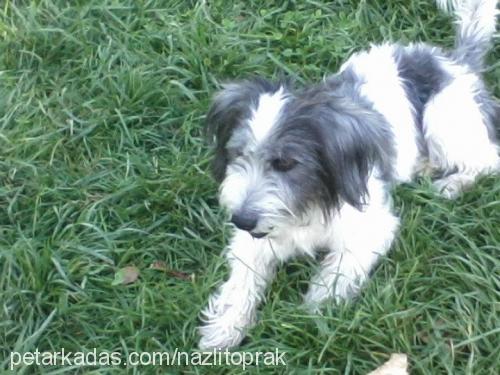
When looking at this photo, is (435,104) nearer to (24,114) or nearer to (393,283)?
(393,283)

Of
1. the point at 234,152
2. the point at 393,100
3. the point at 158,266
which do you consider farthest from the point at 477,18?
the point at 158,266

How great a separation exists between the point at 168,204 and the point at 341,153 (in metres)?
1.27

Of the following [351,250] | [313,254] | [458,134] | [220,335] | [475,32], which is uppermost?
[475,32]

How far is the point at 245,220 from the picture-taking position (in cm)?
333

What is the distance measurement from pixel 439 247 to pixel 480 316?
0.43 metres

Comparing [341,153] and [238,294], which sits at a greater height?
[341,153]

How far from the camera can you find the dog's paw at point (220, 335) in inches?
145

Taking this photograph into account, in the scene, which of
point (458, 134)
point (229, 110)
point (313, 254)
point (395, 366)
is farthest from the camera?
point (458, 134)

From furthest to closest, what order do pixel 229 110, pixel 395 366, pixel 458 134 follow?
pixel 458 134, pixel 229 110, pixel 395 366

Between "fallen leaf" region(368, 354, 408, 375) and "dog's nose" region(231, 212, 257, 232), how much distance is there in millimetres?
775

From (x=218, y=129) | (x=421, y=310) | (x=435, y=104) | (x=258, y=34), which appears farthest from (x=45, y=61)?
(x=421, y=310)

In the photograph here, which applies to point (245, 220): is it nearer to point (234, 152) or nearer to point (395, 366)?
point (234, 152)

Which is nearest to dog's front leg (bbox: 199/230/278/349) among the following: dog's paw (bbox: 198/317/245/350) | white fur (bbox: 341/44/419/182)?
dog's paw (bbox: 198/317/245/350)

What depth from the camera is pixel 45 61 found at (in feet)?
16.7
